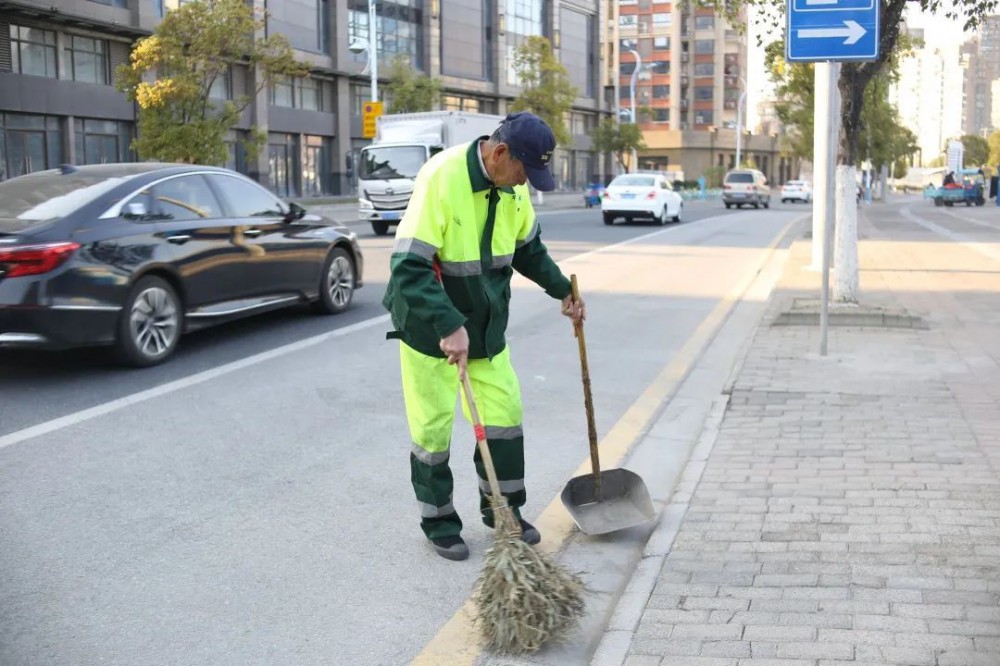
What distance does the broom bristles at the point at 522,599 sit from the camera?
3.58m

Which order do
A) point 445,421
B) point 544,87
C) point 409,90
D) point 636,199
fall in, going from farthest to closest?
point 544,87 → point 409,90 → point 636,199 → point 445,421

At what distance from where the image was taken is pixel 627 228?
28609 millimetres

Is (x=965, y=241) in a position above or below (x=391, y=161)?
below

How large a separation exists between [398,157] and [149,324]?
1924cm

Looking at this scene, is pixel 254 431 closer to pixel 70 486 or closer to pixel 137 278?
pixel 70 486

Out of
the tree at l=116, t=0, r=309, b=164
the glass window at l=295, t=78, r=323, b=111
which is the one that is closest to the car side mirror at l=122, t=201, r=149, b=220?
the tree at l=116, t=0, r=309, b=164

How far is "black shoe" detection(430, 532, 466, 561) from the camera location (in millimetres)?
4492

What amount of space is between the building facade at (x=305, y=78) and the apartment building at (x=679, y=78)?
1300 inches

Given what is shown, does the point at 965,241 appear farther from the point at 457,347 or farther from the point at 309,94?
the point at 309,94

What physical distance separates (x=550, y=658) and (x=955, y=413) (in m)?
4.08

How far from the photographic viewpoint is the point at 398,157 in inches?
1070

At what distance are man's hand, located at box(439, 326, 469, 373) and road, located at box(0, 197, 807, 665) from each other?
87 centimetres

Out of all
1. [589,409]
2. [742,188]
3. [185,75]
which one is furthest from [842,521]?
[742,188]

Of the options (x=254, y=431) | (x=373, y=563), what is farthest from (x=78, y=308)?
(x=373, y=563)
